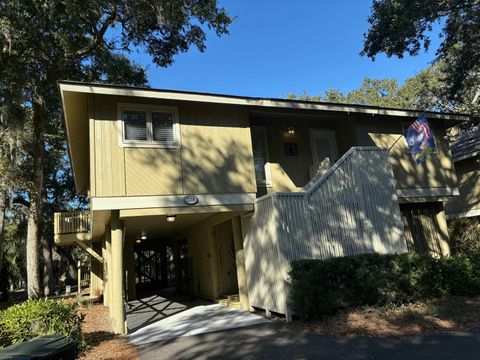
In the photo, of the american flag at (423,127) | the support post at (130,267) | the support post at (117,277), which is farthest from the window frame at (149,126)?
the support post at (130,267)

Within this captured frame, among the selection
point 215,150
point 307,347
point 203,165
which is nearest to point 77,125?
point 203,165

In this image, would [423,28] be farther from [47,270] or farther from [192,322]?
[47,270]

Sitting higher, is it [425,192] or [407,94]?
[407,94]

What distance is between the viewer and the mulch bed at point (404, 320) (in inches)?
263

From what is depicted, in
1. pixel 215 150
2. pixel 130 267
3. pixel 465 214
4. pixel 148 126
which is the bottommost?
pixel 130 267

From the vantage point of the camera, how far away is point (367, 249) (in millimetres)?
9609

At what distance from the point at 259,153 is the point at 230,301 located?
4609 mm

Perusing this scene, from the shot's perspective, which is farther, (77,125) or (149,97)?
(77,125)

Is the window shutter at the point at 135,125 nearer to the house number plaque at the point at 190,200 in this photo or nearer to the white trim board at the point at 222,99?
the white trim board at the point at 222,99

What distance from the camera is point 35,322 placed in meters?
6.60

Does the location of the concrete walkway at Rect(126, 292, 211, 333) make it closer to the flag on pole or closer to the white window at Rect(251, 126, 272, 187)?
the white window at Rect(251, 126, 272, 187)

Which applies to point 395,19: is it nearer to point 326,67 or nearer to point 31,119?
point 326,67

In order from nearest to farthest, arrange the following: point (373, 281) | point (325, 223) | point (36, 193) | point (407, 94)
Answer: point (373, 281), point (325, 223), point (36, 193), point (407, 94)

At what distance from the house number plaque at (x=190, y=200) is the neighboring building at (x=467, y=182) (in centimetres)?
1335
